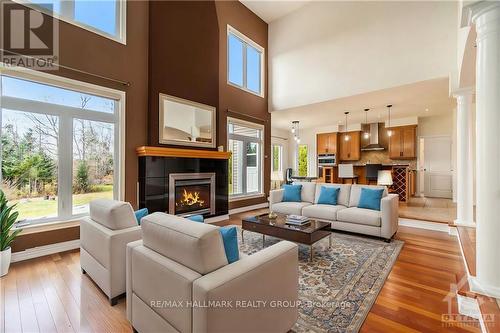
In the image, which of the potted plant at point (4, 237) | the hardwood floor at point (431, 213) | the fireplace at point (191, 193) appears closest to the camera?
the potted plant at point (4, 237)

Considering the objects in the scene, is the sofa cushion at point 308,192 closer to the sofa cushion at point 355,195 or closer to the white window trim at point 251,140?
the sofa cushion at point 355,195

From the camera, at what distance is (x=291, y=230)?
297 cm

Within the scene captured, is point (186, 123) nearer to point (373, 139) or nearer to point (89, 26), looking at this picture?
point (89, 26)

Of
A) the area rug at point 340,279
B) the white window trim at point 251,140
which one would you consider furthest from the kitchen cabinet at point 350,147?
the area rug at point 340,279

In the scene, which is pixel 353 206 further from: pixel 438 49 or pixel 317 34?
pixel 317 34

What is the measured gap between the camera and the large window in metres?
Result: 6.14

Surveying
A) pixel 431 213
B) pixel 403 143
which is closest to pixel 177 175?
pixel 431 213

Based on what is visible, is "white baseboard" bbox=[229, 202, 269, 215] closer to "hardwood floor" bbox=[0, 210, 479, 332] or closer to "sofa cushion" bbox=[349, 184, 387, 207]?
"sofa cushion" bbox=[349, 184, 387, 207]

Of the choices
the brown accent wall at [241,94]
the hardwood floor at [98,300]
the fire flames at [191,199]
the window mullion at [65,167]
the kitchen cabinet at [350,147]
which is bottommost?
the hardwood floor at [98,300]

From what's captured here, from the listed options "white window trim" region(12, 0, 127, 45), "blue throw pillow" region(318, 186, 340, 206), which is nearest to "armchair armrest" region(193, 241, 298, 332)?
"blue throw pillow" region(318, 186, 340, 206)

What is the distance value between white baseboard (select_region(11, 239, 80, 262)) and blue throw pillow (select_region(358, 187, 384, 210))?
15.2 feet

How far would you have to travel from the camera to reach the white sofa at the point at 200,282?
1184 millimetres

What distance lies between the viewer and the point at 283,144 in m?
10.5

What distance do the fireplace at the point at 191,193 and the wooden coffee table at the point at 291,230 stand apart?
5.36 feet
